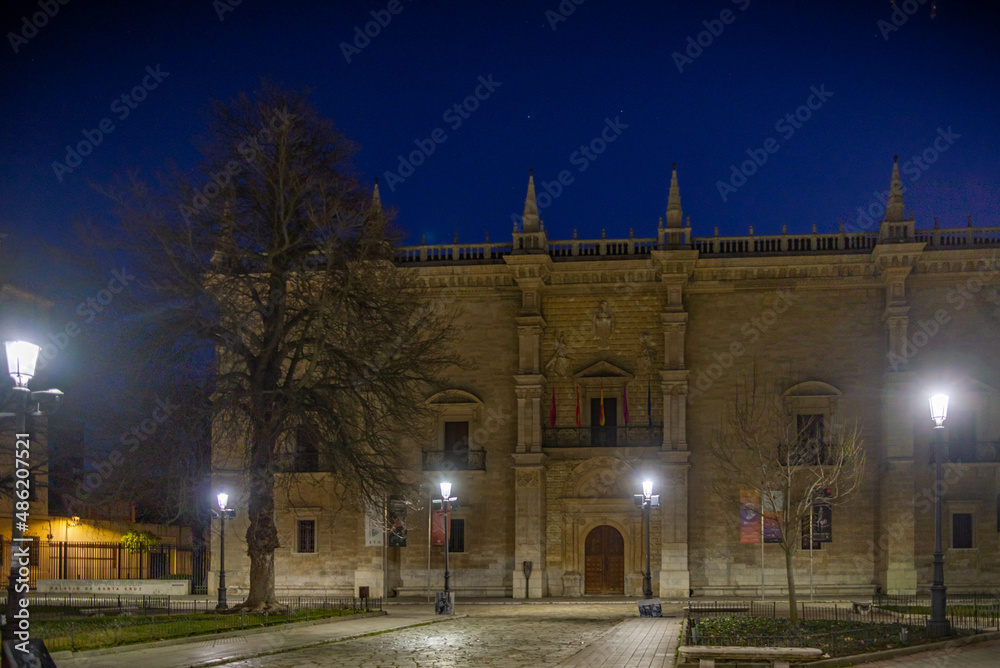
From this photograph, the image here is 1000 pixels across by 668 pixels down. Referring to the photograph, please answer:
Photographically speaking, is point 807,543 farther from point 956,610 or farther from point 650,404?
point 956,610

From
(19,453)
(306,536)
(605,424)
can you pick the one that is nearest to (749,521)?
(605,424)

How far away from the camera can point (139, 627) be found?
23859 mm

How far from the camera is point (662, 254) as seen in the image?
41375mm

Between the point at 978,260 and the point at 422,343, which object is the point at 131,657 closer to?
the point at 422,343

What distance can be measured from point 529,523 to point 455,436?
491cm

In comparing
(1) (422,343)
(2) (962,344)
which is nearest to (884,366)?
(2) (962,344)

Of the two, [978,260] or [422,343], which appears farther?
[978,260]

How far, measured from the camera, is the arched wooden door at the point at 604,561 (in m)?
41.9

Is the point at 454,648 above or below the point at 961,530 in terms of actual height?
below

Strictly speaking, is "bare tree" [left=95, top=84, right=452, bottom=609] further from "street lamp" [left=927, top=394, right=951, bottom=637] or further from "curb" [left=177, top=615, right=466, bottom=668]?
"street lamp" [left=927, top=394, right=951, bottom=637]

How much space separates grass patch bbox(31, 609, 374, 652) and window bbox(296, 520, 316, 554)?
13.9 metres

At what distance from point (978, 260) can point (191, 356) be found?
29.6 meters

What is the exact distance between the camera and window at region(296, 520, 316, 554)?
43375 mm

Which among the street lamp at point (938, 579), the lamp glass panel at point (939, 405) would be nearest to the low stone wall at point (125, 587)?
the street lamp at point (938, 579)
